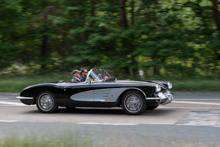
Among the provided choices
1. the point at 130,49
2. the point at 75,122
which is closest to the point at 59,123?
the point at 75,122

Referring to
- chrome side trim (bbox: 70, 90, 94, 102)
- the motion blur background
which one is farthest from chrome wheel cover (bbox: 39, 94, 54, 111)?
the motion blur background

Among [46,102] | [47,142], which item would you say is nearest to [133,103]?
[46,102]

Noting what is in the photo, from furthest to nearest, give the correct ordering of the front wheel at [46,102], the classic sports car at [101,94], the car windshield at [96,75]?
the front wheel at [46,102]
the car windshield at [96,75]
the classic sports car at [101,94]

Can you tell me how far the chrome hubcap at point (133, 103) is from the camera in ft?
30.2

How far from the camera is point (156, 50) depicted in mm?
20891

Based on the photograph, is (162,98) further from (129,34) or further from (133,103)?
(129,34)

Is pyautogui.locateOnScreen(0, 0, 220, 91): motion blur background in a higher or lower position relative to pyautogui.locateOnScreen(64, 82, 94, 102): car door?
higher

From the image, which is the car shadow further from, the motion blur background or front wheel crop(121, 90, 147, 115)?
the motion blur background

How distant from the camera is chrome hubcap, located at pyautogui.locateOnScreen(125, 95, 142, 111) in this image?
920 cm

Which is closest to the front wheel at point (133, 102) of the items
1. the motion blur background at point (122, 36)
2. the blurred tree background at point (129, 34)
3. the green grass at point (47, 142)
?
the green grass at point (47, 142)

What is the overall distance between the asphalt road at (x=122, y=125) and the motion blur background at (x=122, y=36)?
32.2 feet

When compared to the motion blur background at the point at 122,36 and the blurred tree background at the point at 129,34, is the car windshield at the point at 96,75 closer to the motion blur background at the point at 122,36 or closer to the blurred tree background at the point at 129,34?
the motion blur background at the point at 122,36

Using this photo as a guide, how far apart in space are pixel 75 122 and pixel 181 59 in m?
13.5

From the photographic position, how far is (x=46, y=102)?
10164 mm
